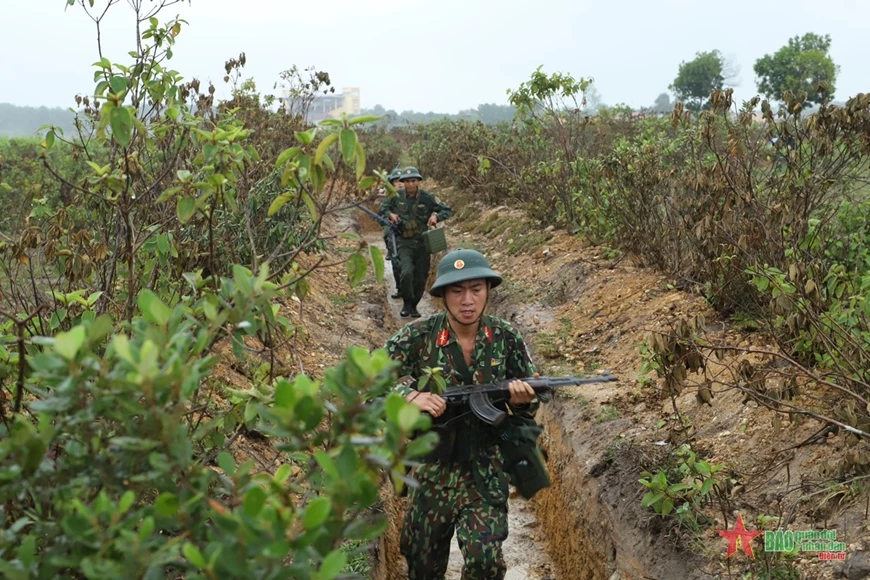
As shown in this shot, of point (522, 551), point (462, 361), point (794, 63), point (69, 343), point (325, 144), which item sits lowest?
point (522, 551)

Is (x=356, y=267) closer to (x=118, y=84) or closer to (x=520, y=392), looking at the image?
(x=118, y=84)

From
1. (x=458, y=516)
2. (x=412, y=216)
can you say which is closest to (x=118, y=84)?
(x=458, y=516)

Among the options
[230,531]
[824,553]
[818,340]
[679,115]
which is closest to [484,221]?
[679,115]

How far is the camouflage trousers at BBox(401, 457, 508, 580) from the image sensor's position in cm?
351

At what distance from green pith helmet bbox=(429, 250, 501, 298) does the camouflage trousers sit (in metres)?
0.82

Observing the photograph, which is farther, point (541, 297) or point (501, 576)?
point (541, 297)

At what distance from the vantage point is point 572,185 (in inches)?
429

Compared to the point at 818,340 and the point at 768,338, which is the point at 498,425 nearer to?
the point at 818,340

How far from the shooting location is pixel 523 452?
12.1ft

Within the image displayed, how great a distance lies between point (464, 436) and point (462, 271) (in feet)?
2.46

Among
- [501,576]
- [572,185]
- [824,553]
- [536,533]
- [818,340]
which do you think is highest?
[572,185]

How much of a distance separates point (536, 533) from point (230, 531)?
497 centimetres

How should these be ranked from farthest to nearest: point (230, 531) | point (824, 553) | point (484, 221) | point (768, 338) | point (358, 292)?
point (484, 221) → point (358, 292) → point (768, 338) → point (824, 553) → point (230, 531)

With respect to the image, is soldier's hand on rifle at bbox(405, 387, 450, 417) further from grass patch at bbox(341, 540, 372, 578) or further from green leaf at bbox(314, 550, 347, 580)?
green leaf at bbox(314, 550, 347, 580)
